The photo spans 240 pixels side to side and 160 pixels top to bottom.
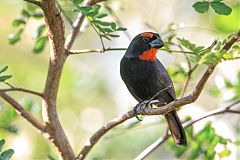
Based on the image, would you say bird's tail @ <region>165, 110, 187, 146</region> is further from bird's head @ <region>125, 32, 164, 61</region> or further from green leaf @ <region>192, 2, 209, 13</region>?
green leaf @ <region>192, 2, 209, 13</region>

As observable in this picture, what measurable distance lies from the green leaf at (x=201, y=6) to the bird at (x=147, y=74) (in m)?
0.76

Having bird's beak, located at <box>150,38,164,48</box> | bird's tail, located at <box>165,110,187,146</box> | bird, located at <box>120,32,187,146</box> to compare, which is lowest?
bird's tail, located at <box>165,110,187,146</box>

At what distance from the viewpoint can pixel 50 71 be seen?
2.39 metres

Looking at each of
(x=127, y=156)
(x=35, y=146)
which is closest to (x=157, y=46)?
(x=35, y=146)

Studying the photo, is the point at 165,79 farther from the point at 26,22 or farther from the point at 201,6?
the point at 201,6

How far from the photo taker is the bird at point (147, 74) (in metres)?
3.02

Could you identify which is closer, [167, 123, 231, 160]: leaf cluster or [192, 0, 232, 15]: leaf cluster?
[192, 0, 232, 15]: leaf cluster

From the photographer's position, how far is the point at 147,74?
312cm

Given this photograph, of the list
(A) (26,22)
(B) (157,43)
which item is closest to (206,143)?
(B) (157,43)

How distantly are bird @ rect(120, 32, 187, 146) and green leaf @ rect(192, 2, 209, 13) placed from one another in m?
0.76

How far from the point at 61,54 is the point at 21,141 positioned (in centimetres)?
346

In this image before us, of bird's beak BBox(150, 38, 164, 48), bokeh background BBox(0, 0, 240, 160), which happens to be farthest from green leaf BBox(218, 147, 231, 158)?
bokeh background BBox(0, 0, 240, 160)

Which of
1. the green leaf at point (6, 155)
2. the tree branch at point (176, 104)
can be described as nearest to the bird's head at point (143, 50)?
the tree branch at point (176, 104)

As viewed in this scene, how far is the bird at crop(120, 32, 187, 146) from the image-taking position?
3.02 meters
